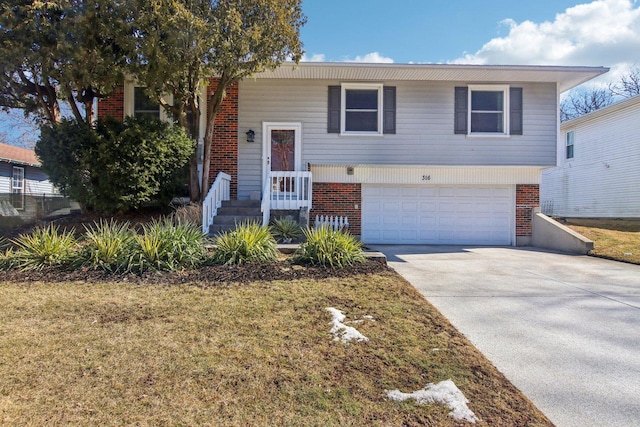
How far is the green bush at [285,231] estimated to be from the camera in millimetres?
8141

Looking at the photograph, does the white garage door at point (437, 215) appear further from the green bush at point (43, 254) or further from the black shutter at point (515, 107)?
the green bush at point (43, 254)

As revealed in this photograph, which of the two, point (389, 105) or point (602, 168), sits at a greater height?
point (389, 105)

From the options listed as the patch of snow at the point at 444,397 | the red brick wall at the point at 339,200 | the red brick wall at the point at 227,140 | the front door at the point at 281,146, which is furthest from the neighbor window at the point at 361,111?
the patch of snow at the point at 444,397

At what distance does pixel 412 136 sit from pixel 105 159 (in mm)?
7750

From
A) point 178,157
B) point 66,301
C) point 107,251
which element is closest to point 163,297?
point 66,301

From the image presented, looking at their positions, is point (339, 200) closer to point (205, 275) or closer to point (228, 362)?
point (205, 275)

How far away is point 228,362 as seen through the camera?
3.03 metres

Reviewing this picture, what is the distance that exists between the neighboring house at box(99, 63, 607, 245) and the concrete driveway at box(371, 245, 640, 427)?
12.3ft

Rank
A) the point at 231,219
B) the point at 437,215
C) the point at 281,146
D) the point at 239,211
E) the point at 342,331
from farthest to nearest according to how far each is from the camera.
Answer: the point at 437,215
the point at 281,146
the point at 239,211
the point at 231,219
the point at 342,331

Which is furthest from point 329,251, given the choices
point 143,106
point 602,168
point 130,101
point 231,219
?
point 602,168

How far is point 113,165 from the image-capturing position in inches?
318

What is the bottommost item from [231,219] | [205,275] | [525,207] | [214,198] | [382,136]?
[205,275]

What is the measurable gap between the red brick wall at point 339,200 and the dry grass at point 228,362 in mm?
6475

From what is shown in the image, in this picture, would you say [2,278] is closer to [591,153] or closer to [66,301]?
[66,301]
